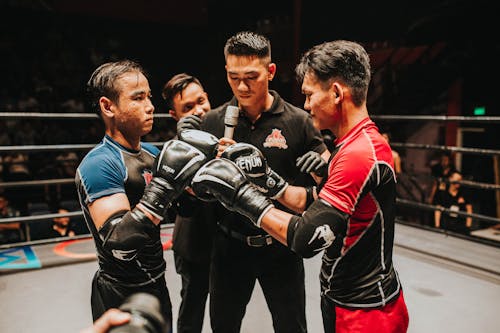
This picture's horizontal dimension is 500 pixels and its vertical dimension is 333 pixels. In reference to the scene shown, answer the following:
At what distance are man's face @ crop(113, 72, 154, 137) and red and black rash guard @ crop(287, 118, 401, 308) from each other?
0.76 metres

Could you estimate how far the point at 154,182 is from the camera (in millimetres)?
1413

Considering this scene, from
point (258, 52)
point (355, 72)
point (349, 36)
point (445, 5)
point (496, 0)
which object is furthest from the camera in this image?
point (349, 36)

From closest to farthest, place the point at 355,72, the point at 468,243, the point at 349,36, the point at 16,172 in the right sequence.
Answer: the point at 355,72
the point at 468,243
the point at 16,172
the point at 349,36

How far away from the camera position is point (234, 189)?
4.51 ft

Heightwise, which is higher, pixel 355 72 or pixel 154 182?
pixel 355 72

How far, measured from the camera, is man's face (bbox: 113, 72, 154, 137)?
1.67m

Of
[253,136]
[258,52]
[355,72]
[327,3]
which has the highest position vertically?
[327,3]

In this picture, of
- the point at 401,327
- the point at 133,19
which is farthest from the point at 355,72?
the point at 133,19

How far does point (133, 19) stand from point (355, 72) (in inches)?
304

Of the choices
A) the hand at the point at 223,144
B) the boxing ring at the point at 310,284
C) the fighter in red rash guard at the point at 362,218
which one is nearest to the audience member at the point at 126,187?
the hand at the point at 223,144

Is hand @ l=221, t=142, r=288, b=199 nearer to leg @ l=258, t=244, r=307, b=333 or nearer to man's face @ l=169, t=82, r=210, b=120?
leg @ l=258, t=244, r=307, b=333

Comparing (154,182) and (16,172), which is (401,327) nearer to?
(154,182)

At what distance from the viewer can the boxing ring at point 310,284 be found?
98.6 inches

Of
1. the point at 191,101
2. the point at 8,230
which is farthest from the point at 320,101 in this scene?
the point at 8,230
